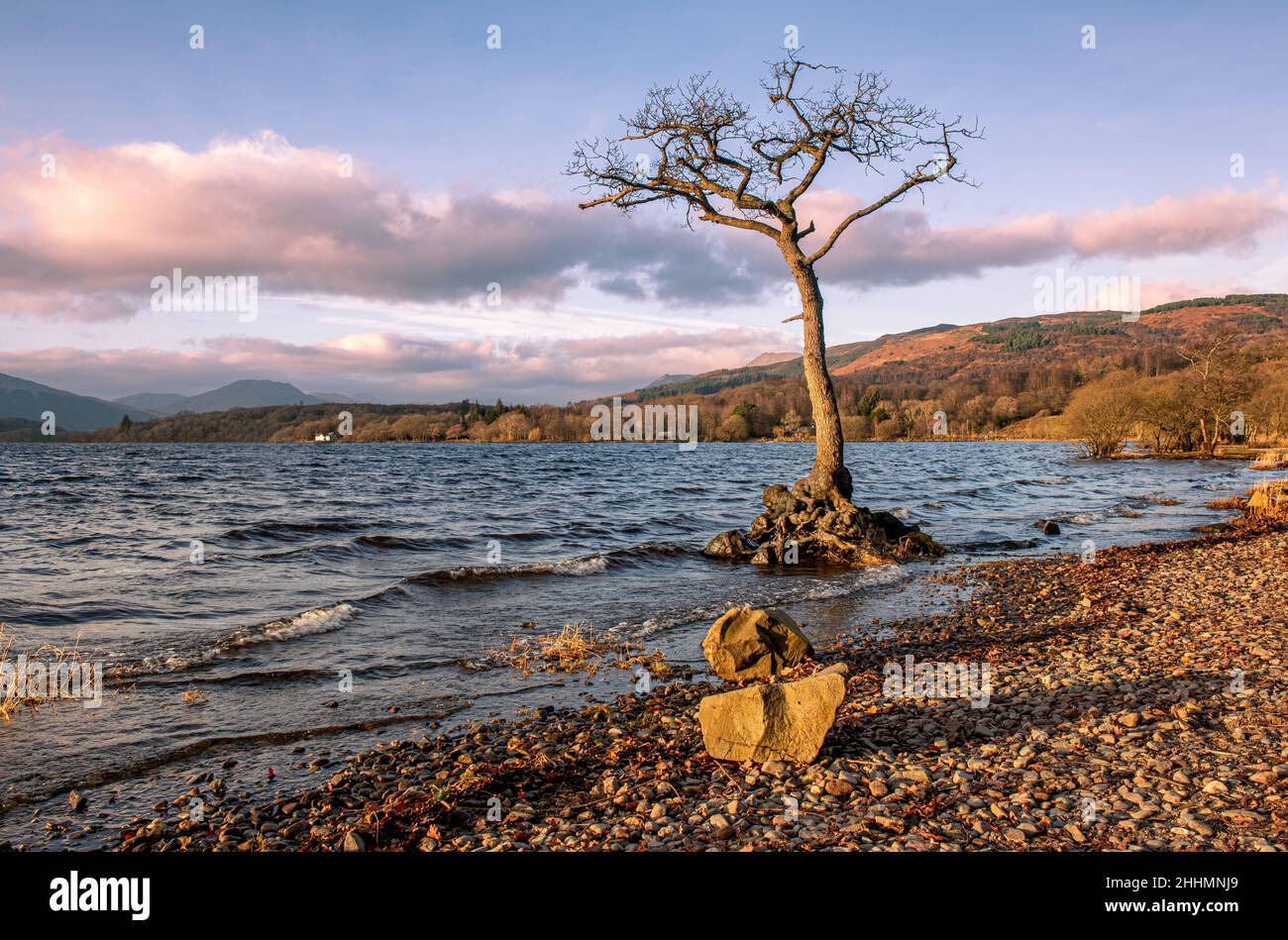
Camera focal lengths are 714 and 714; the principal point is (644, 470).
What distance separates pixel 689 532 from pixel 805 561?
630cm

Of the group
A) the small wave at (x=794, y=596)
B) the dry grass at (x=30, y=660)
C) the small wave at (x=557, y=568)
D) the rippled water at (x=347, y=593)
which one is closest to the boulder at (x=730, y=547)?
the rippled water at (x=347, y=593)

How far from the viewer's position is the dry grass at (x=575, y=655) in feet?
33.9

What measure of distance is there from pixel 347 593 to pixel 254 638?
3.91 metres

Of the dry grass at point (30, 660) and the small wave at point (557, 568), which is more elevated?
the dry grass at point (30, 660)

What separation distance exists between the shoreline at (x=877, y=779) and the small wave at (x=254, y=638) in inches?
177

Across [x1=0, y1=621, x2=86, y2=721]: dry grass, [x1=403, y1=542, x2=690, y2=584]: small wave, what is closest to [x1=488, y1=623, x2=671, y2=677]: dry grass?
[x1=0, y1=621, x2=86, y2=721]: dry grass

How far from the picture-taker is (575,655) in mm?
10883

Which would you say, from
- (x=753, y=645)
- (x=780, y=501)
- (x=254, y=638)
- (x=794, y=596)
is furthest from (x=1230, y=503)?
(x=254, y=638)

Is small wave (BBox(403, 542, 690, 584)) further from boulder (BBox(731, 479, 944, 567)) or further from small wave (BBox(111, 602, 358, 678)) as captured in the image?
small wave (BBox(111, 602, 358, 678))

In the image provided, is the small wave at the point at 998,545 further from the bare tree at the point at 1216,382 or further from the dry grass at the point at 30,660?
the bare tree at the point at 1216,382

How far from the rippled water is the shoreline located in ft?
3.72

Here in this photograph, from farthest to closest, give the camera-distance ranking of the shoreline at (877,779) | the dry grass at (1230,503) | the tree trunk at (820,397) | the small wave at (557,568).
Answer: the dry grass at (1230,503)
the tree trunk at (820,397)
the small wave at (557,568)
the shoreline at (877,779)

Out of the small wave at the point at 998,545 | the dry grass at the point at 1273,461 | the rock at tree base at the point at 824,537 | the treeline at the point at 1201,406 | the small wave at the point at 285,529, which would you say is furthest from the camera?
the treeline at the point at 1201,406
